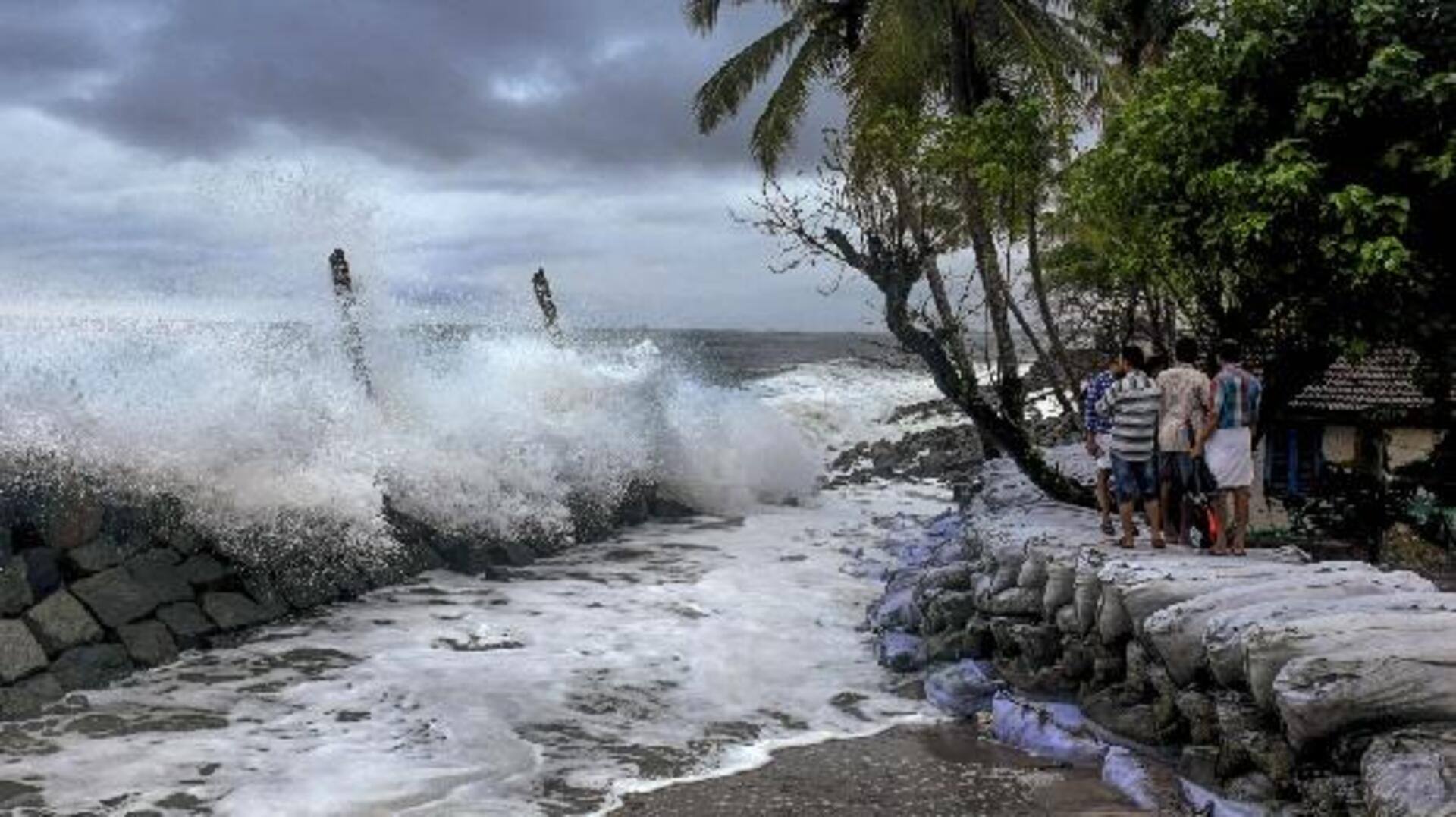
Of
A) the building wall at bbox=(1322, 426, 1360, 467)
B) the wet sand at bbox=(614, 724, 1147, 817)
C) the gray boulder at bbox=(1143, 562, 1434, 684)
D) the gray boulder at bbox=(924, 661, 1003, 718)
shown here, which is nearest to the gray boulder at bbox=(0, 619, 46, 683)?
the wet sand at bbox=(614, 724, 1147, 817)

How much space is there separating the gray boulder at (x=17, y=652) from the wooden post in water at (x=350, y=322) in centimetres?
734

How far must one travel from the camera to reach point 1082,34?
786 inches

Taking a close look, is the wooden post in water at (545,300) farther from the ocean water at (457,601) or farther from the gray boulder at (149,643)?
the gray boulder at (149,643)

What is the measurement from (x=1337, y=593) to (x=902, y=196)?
8.20 meters

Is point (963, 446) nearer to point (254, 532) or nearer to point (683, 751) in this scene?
point (254, 532)

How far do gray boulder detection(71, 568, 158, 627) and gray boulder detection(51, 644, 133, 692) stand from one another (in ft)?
1.01

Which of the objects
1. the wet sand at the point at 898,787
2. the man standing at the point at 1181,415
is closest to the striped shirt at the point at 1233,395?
the man standing at the point at 1181,415

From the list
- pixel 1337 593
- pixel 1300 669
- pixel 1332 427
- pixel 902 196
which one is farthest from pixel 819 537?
pixel 1300 669

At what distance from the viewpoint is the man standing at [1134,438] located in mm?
9461

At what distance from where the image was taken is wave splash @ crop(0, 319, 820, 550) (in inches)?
461

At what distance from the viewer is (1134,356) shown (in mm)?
9594

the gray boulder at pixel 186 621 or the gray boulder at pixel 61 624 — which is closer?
the gray boulder at pixel 61 624

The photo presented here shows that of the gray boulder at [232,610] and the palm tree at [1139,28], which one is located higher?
the palm tree at [1139,28]

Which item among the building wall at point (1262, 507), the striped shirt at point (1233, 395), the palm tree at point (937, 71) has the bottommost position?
the building wall at point (1262, 507)
